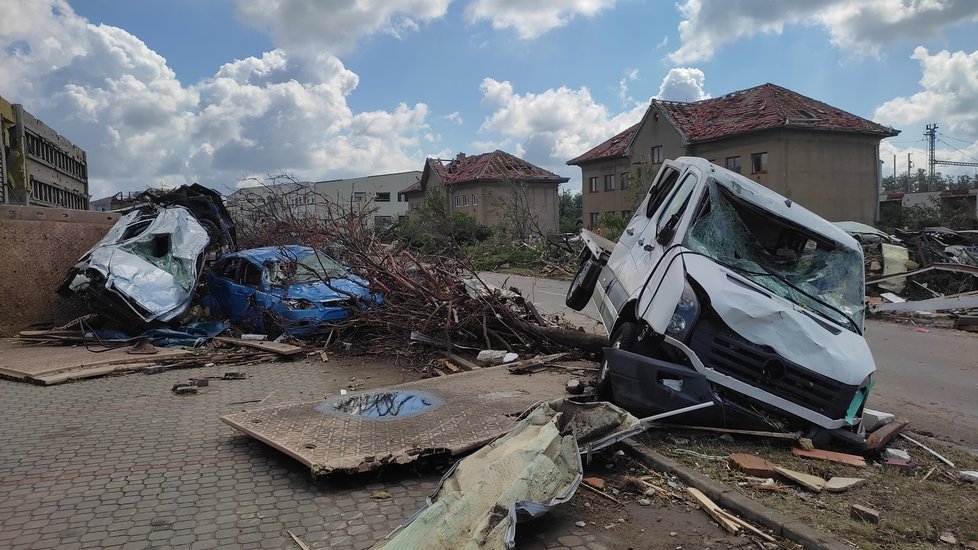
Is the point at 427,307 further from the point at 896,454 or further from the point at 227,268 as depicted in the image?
the point at 896,454

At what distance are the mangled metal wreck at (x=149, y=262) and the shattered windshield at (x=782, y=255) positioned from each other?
28.7ft

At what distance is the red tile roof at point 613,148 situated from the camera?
1682 inches

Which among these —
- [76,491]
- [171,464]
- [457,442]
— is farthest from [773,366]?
[76,491]

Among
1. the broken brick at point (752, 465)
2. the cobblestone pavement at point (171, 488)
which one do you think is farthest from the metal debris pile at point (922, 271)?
the cobblestone pavement at point (171, 488)

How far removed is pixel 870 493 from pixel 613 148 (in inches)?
1670

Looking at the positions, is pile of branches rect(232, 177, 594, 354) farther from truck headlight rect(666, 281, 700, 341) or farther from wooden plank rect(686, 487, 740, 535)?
wooden plank rect(686, 487, 740, 535)

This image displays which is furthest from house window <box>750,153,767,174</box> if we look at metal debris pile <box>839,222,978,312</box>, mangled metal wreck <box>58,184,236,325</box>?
mangled metal wreck <box>58,184,236,325</box>

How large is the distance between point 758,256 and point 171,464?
17.5ft

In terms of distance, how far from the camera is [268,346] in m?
9.85

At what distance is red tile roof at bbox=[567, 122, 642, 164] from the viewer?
42.7 metres

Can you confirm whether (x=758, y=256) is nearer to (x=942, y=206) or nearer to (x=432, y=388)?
(x=432, y=388)

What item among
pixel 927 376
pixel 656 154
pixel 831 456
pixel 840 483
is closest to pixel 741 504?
pixel 840 483

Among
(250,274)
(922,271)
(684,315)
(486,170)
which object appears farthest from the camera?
(486,170)

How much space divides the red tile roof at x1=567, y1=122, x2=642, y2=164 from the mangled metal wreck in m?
33.4
